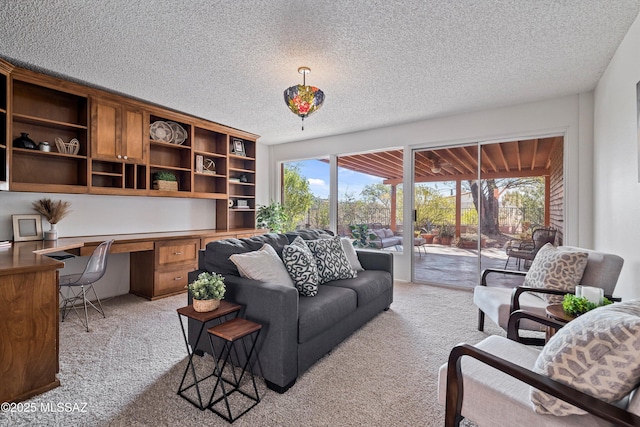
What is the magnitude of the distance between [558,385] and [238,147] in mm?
5151

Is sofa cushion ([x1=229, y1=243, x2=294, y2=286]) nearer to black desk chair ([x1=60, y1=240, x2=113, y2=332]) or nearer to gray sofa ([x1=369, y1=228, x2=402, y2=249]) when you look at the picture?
black desk chair ([x1=60, y1=240, x2=113, y2=332])

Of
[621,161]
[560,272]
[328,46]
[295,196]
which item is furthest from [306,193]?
[621,161]

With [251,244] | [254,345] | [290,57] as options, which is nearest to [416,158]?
[290,57]

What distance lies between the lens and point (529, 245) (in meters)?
3.94

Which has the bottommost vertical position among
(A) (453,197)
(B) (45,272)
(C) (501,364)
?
(C) (501,364)

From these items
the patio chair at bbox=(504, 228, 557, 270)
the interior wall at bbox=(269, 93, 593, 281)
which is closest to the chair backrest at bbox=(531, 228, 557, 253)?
the patio chair at bbox=(504, 228, 557, 270)

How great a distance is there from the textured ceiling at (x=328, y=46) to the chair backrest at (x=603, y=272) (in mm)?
1748

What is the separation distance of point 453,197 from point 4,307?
4811mm

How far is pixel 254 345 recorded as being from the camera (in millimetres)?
1871

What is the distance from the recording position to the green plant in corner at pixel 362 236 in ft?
17.4

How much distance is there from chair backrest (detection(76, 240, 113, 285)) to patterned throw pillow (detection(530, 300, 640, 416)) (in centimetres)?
355

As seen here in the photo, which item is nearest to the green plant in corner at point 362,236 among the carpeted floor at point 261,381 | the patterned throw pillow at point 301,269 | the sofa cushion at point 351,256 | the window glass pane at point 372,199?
the window glass pane at point 372,199

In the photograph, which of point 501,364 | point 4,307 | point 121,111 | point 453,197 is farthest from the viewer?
point 453,197

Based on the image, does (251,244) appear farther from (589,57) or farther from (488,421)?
(589,57)
